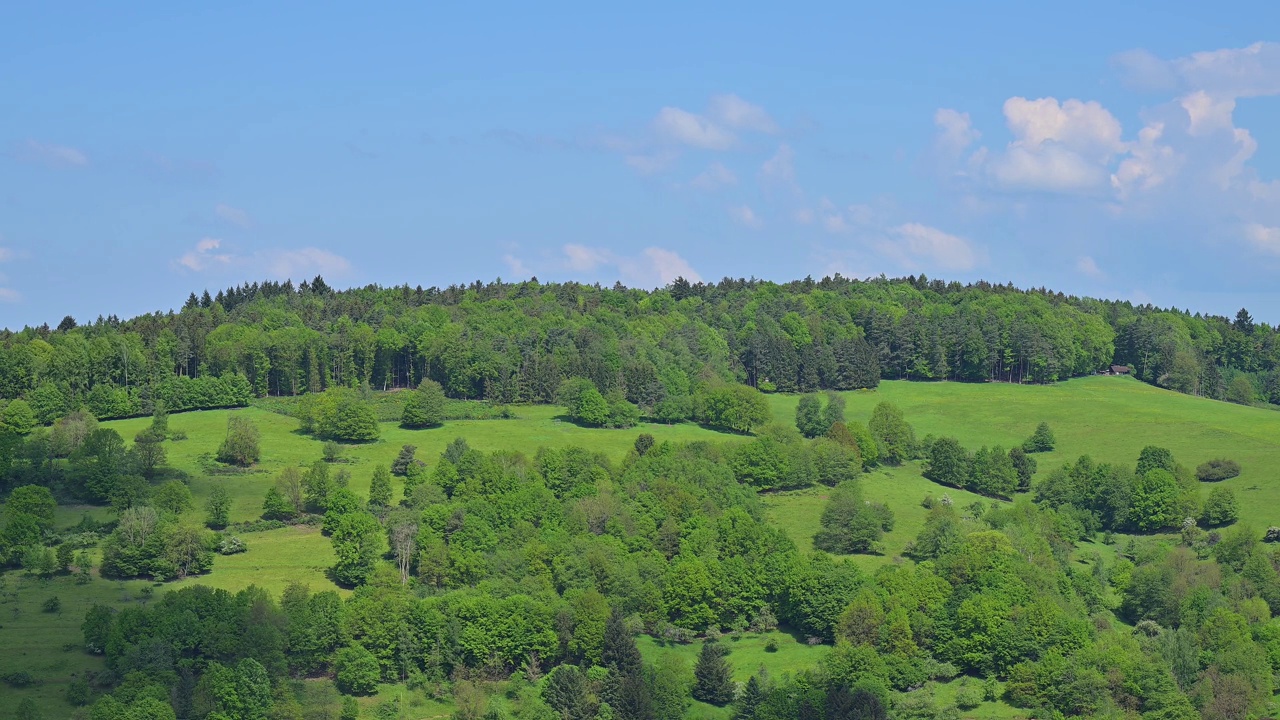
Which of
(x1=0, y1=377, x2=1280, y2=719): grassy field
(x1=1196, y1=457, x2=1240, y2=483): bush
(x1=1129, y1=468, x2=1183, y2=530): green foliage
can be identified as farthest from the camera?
(x1=1196, y1=457, x2=1240, y2=483): bush

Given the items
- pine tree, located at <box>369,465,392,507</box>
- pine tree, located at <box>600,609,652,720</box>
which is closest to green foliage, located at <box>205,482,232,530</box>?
pine tree, located at <box>369,465,392,507</box>

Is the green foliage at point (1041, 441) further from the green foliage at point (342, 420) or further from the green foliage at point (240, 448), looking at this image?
the green foliage at point (240, 448)

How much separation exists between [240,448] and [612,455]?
37575 millimetres

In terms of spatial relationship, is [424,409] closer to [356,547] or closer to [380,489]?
[380,489]

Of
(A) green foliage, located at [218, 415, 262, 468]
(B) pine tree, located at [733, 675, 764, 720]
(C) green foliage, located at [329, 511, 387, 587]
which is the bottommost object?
(B) pine tree, located at [733, 675, 764, 720]

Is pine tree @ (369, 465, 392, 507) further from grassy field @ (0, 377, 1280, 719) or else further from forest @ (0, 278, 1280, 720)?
grassy field @ (0, 377, 1280, 719)

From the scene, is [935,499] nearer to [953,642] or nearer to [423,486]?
[953,642]

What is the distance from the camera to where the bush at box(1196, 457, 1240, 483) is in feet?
514

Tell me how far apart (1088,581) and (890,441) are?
150 ft

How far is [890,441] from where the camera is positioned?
560 ft

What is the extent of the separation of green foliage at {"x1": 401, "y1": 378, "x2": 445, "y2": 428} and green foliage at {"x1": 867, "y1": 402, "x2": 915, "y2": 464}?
48300 millimetres

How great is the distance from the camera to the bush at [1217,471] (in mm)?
156625

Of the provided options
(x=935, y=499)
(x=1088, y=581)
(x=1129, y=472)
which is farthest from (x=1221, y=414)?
(x=1088, y=581)

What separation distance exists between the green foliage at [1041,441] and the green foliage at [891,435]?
44.5 feet
